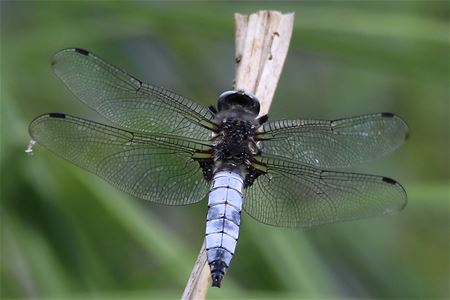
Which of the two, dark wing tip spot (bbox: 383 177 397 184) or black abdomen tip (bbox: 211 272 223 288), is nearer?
black abdomen tip (bbox: 211 272 223 288)

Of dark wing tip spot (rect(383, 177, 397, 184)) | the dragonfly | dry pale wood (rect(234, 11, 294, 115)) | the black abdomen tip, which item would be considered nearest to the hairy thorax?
the dragonfly

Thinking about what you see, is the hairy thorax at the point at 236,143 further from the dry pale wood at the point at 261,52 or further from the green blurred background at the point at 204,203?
the green blurred background at the point at 204,203

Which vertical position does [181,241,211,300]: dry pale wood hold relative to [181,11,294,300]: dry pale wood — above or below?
below

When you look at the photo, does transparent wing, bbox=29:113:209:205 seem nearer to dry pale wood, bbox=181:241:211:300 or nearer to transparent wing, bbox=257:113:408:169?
transparent wing, bbox=257:113:408:169

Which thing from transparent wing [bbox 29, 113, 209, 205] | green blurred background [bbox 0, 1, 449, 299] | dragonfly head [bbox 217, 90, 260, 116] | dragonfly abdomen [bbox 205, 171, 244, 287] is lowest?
dragonfly abdomen [bbox 205, 171, 244, 287]

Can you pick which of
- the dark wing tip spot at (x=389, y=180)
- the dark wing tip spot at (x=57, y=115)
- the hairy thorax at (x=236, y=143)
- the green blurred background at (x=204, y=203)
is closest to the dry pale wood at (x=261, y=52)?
the hairy thorax at (x=236, y=143)

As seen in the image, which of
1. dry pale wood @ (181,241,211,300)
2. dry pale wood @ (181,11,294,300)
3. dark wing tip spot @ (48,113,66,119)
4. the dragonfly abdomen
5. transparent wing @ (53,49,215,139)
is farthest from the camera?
transparent wing @ (53,49,215,139)

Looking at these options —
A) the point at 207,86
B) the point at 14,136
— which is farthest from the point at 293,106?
the point at 14,136

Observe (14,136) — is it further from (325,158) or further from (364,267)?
(364,267)
